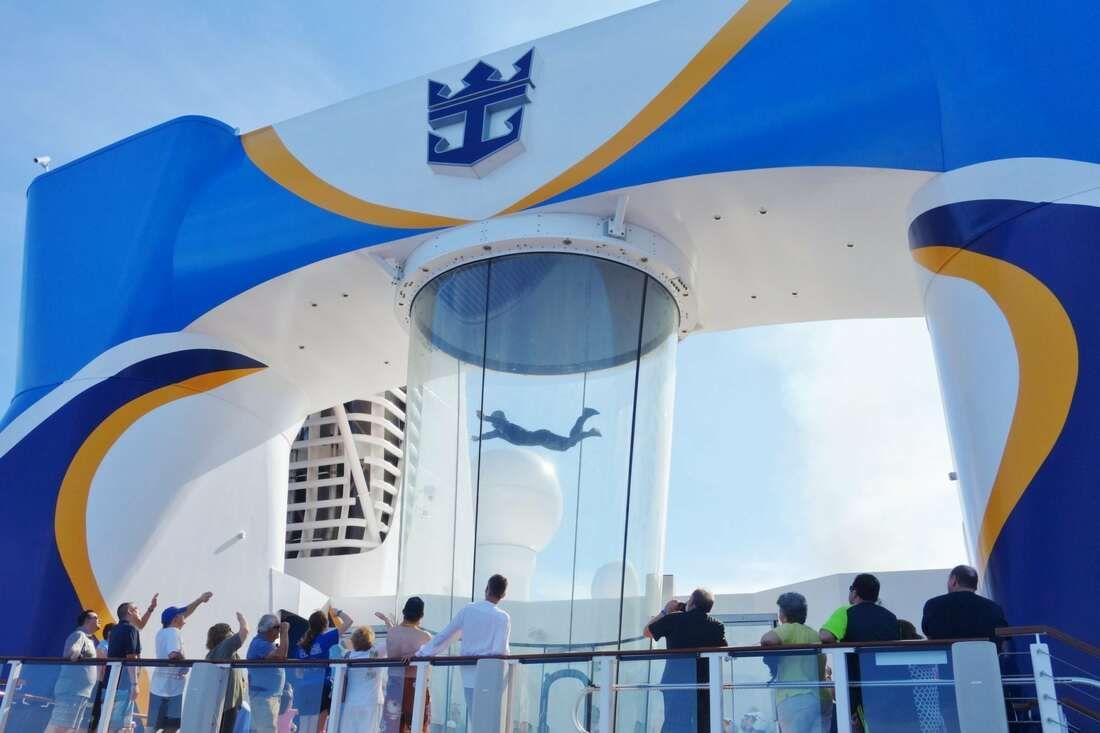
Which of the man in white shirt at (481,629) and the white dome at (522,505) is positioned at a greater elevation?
the white dome at (522,505)

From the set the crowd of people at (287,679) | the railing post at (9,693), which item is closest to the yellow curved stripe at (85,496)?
the railing post at (9,693)

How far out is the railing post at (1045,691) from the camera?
18.8 ft

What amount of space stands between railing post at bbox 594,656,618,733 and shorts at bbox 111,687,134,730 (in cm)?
380

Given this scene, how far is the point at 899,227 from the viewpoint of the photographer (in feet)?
36.8

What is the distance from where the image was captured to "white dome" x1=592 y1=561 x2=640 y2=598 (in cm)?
1071

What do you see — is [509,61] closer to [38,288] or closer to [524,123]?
[524,123]

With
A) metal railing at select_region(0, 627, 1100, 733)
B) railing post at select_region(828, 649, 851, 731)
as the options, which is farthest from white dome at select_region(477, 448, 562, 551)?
railing post at select_region(828, 649, 851, 731)

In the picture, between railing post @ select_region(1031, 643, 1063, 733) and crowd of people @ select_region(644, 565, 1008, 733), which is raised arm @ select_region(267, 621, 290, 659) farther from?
railing post @ select_region(1031, 643, 1063, 733)

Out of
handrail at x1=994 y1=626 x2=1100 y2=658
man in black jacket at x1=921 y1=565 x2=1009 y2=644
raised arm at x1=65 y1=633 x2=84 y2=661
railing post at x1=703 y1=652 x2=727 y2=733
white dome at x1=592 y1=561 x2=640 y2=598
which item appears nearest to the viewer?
handrail at x1=994 y1=626 x2=1100 y2=658

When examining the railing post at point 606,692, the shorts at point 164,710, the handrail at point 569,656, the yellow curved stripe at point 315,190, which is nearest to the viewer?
the handrail at point 569,656

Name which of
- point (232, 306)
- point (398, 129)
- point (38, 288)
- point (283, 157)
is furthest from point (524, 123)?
point (38, 288)

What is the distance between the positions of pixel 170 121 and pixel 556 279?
19.2 ft

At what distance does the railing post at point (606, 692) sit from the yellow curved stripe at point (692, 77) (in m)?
5.62

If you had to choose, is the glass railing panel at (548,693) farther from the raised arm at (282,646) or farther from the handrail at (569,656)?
the raised arm at (282,646)
